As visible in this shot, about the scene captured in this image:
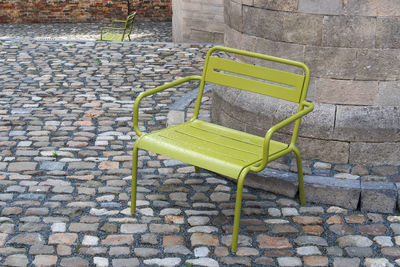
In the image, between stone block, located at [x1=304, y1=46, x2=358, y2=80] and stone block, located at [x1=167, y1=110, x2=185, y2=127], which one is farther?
stone block, located at [x1=167, y1=110, x2=185, y2=127]

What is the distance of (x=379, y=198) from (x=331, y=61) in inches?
43.6

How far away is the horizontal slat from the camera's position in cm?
405

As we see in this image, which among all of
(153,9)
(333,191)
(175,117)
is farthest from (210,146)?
(153,9)

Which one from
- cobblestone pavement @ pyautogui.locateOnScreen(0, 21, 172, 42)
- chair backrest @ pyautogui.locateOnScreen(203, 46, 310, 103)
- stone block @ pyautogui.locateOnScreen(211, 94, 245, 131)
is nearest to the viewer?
chair backrest @ pyautogui.locateOnScreen(203, 46, 310, 103)

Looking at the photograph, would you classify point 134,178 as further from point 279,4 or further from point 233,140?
point 279,4

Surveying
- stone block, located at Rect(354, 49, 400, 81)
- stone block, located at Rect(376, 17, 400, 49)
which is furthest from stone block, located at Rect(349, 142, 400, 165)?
stone block, located at Rect(376, 17, 400, 49)

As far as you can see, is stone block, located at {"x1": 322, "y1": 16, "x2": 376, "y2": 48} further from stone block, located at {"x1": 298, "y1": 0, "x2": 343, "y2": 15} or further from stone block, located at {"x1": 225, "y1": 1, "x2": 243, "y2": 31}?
stone block, located at {"x1": 225, "y1": 1, "x2": 243, "y2": 31}

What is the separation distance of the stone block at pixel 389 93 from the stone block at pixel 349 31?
13.0 inches

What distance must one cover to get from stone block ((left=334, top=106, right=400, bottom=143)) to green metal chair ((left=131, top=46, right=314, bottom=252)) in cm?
64

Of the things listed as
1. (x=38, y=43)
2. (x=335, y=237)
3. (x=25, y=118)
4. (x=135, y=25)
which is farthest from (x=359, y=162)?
(x=135, y=25)

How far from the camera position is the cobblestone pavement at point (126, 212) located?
3732mm

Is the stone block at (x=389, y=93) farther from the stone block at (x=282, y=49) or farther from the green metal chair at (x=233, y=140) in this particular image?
the green metal chair at (x=233, y=140)

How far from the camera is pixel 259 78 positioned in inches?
165

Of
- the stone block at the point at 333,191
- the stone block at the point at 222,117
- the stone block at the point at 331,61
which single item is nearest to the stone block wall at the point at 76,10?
the stone block at the point at 222,117
